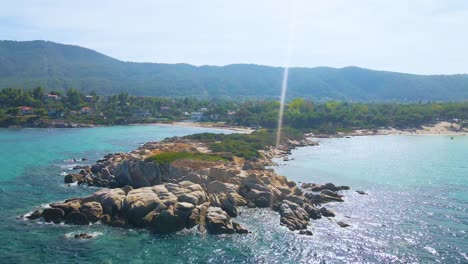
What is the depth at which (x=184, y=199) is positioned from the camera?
3778 centimetres

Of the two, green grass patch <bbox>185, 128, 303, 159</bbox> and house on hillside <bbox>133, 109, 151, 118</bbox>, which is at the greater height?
green grass patch <bbox>185, 128, 303, 159</bbox>

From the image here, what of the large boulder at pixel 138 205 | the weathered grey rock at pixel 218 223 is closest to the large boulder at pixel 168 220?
the large boulder at pixel 138 205

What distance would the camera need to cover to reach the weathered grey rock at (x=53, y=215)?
35.6 m

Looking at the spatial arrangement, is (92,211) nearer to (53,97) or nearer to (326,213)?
(326,213)

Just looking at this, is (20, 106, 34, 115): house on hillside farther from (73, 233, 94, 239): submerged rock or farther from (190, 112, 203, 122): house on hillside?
(73, 233, 94, 239): submerged rock

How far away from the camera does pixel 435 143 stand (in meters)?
104

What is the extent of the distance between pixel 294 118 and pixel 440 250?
102 m

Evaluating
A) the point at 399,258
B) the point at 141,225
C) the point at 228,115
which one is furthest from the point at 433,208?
the point at 228,115

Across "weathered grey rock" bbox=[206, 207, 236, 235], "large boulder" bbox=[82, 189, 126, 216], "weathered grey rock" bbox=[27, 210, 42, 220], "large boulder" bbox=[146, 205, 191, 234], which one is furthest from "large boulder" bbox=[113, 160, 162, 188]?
"weathered grey rock" bbox=[206, 207, 236, 235]

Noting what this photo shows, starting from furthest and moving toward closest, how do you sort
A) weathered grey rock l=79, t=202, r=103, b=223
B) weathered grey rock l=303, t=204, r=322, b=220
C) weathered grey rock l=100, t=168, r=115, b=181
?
weathered grey rock l=100, t=168, r=115, b=181
weathered grey rock l=303, t=204, r=322, b=220
weathered grey rock l=79, t=202, r=103, b=223

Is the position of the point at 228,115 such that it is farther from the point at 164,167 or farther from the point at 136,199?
the point at 136,199

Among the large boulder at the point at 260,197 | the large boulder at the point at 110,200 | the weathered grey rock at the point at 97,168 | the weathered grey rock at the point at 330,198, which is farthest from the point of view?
the weathered grey rock at the point at 97,168

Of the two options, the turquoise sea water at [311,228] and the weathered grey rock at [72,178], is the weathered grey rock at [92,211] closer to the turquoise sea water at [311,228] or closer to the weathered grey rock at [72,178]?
the turquoise sea water at [311,228]

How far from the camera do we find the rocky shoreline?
A: 35.4 metres
